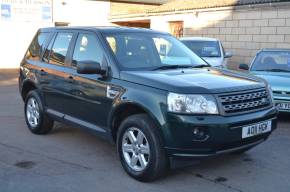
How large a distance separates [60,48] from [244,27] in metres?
13.1

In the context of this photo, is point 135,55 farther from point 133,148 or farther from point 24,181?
point 24,181

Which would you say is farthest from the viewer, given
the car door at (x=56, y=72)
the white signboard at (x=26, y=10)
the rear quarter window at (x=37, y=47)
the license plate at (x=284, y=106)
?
the white signboard at (x=26, y=10)

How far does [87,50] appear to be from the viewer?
5523 mm

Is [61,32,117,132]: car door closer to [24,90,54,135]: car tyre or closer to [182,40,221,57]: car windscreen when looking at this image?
[24,90,54,135]: car tyre

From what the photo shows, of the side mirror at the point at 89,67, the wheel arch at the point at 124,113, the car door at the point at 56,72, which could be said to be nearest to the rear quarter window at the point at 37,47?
the car door at the point at 56,72

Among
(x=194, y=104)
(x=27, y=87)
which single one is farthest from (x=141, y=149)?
(x=27, y=87)

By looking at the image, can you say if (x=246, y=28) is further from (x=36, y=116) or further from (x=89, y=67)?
(x=89, y=67)

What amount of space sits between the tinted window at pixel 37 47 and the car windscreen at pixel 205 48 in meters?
6.00

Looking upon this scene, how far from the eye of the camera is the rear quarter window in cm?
677

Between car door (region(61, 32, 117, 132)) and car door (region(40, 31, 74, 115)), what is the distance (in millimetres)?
185

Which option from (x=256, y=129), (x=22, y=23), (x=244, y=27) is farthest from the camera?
(x=22, y=23)

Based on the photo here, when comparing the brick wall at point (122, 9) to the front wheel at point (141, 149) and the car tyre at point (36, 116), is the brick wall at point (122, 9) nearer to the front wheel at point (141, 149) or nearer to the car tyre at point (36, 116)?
the car tyre at point (36, 116)

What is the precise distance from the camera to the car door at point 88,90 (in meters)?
5.07

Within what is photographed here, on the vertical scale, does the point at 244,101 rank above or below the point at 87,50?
below
